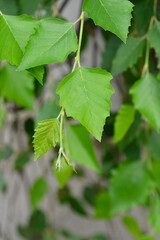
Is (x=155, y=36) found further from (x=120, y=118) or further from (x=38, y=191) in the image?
(x=38, y=191)

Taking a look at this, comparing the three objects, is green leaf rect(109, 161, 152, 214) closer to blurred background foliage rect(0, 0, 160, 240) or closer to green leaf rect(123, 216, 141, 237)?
blurred background foliage rect(0, 0, 160, 240)

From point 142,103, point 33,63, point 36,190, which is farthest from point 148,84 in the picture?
point 36,190

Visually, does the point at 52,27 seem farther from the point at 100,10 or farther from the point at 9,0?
the point at 9,0

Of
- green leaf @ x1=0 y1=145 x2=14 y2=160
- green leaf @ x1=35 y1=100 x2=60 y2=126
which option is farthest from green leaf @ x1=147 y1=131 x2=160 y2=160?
green leaf @ x1=0 y1=145 x2=14 y2=160

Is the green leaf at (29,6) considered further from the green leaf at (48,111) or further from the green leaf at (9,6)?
the green leaf at (48,111)

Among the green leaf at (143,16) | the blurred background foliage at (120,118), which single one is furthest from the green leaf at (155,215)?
the green leaf at (143,16)

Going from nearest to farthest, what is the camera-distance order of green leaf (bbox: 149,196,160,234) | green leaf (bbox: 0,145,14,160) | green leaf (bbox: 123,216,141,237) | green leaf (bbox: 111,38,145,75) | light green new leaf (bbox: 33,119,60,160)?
1. light green new leaf (bbox: 33,119,60,160)
2. green leaf (bbox: 111,38,145,75)
3. green leaf (bbox: 149,196,160,234)
4. green leaf (bbox: 0,145,14,160)
5. green leaf (bbox: 123,216,141,237)

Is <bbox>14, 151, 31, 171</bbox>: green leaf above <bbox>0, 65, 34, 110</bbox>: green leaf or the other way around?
the other way around
